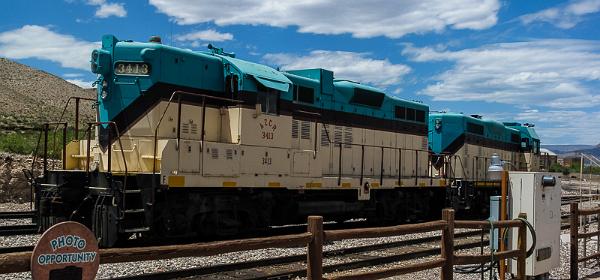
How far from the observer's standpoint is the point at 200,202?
33.7ft

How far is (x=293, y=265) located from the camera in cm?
845

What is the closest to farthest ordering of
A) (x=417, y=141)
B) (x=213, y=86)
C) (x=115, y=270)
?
(x=115, y=270), (x=213, y=86), (x=417, y=141)

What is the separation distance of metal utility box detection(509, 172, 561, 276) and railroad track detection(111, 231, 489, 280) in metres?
2.46

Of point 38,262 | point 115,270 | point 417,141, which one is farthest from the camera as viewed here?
point 417,141

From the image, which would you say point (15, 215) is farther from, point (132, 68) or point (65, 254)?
point (65, 254)

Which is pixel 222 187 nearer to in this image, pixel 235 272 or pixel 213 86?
pixel 213 86

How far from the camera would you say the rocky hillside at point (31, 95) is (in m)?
49.6

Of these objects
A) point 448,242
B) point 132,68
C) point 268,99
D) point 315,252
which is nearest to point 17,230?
point 132,68

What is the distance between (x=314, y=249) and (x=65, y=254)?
2.07 m

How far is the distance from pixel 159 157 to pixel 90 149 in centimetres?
157

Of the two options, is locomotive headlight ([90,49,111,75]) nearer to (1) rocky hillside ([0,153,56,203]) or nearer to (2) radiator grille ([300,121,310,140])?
(2) radiator grille ([300,121,310,140])

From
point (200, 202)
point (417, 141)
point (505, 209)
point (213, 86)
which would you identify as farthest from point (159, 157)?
point (417, 141)

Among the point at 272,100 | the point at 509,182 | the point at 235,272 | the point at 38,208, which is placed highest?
the point at 272,100

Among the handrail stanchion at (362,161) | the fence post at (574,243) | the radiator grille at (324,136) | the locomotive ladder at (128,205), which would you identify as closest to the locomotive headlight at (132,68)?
the locomotive ladder at (128,205)
